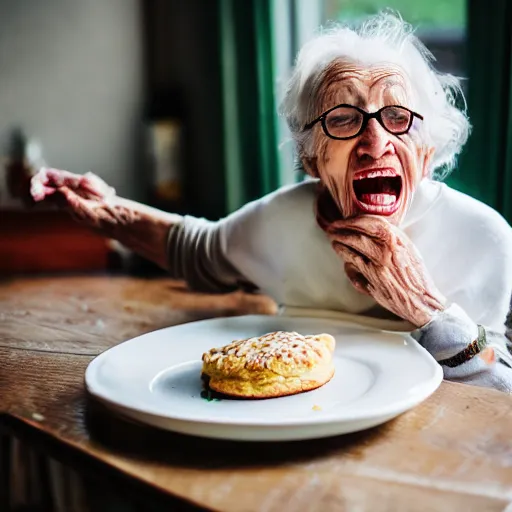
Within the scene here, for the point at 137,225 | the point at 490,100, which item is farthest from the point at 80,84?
the point at 490,100

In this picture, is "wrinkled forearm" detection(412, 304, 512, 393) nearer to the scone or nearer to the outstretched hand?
the scone

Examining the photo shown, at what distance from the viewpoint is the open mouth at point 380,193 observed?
3.69 feet

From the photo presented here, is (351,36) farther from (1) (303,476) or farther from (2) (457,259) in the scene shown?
(1) (303,476)

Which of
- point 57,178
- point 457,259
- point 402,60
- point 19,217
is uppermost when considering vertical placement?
point 402,60

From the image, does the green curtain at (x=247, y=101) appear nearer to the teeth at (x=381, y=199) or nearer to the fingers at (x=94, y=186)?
the fingers at (x=94, y=186)

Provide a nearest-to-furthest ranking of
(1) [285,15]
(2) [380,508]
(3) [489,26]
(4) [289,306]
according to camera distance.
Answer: (2) [380,508]
(4) [289,306]
(3) [489,26]
(1) [285,15]

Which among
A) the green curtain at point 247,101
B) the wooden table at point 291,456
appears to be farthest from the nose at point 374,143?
the green curtain at point 247,101

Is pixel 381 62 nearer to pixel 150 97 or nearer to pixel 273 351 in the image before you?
pixel 273 351

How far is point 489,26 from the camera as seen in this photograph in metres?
1.67

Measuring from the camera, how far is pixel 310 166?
1273mm

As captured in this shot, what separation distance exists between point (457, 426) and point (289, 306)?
55 centimetres

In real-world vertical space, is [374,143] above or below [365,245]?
above

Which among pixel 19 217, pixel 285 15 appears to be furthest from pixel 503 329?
pixel 19 217

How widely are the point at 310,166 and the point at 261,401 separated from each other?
20.5 inches
